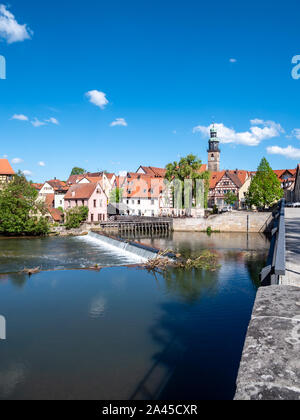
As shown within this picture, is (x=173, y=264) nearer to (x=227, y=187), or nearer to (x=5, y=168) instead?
(x=5, y=168)

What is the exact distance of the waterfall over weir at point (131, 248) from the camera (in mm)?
28719

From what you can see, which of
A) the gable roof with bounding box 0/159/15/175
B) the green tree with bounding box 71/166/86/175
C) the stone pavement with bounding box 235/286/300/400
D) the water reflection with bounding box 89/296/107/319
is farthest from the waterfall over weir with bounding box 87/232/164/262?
the green tree with bounding box 71/166/86/175

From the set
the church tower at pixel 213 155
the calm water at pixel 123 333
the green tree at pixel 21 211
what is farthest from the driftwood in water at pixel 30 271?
the church tower at pixel 213 155

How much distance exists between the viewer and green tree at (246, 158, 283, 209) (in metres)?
62.5

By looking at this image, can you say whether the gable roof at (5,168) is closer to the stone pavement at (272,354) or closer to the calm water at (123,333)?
the calm water at (123,333)

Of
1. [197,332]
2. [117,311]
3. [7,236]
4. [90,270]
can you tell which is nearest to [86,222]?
[7,236]

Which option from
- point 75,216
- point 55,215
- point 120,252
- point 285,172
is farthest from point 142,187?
point 120,252

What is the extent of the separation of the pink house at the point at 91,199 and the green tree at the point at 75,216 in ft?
5.80

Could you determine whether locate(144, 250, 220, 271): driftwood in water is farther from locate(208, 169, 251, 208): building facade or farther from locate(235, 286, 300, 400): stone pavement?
locate(208, 169, 251, 208): building facade

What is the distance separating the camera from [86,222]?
179 ft

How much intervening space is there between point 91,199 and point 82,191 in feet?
11.7
